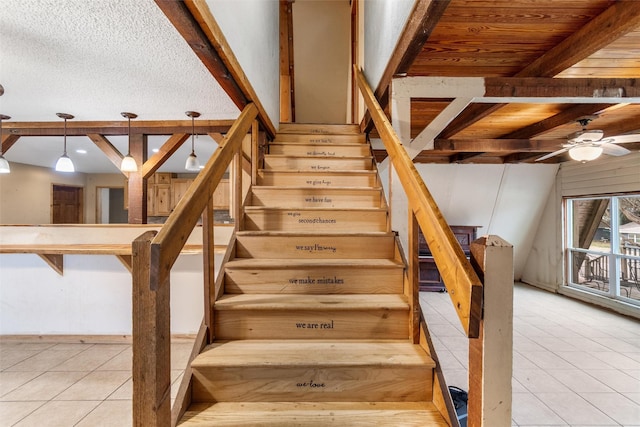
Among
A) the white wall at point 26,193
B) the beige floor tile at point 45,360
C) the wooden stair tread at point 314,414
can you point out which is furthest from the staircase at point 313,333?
the white wall at point 26,193

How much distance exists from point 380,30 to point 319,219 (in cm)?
171

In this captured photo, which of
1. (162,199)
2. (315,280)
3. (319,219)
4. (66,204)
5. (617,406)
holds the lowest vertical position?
(617,406)

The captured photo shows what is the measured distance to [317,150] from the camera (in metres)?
3.19

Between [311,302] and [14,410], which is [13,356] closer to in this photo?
[14,410]

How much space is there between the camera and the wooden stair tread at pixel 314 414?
1270 mm

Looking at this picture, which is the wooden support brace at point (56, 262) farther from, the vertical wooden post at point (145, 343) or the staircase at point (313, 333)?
the vertical wooden post at point (145, 343)

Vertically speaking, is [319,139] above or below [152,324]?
above

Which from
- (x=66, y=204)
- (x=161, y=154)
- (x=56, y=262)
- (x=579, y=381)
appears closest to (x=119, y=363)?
(x=56, y=262)

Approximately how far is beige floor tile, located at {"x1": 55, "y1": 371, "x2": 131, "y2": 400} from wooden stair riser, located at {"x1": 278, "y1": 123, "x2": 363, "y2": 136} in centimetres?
280

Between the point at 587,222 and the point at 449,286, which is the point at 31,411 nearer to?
the point at 449,286

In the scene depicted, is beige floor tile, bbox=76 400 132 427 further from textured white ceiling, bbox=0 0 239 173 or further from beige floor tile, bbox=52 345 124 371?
textured white ceiling, bbox=0 0 239 173

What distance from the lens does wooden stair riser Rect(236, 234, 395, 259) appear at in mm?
2094


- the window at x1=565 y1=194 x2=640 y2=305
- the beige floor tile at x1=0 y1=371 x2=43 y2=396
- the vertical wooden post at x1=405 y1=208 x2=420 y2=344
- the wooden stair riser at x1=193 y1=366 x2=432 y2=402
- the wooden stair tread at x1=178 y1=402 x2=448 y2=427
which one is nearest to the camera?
the wooden stair tread at x1=178 y1=402 x2=448 y2=427

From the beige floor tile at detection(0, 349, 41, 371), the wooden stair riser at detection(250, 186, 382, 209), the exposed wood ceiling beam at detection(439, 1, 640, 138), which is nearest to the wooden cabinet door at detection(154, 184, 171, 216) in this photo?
the beige floor tile at detection(0, 349, 41, 371)
